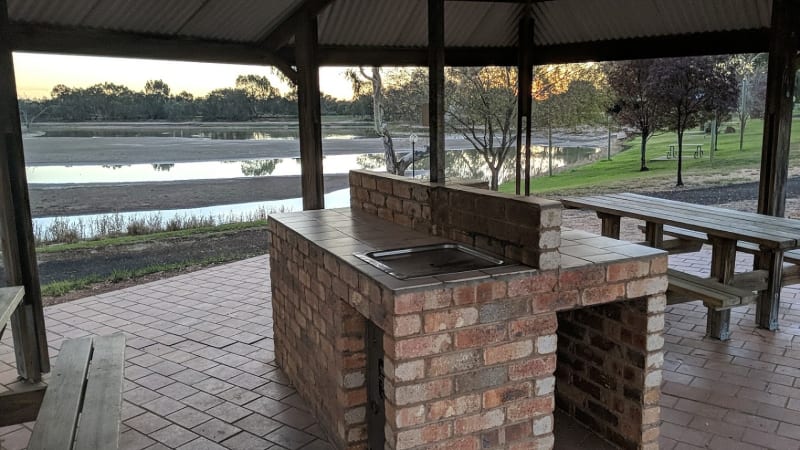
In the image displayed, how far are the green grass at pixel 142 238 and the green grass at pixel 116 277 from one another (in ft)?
8.57

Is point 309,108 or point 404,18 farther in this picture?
point 404,18

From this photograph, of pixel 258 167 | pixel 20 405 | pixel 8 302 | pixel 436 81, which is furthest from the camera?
pixel 258 167

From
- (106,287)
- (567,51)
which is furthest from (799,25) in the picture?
(106,287)

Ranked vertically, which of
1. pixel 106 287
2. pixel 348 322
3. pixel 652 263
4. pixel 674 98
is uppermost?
pixel 674 98

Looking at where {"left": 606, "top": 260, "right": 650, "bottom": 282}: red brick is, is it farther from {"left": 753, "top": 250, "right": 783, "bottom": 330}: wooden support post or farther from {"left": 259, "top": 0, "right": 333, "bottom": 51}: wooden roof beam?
{"left": 259, "top": 0, "right": 333, "bottom": 51}: wooden roof beam

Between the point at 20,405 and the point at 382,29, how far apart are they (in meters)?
4.79

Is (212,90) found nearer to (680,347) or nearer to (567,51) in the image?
(567,51)

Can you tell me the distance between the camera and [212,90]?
25391 millimetres

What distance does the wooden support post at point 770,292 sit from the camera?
454 cm

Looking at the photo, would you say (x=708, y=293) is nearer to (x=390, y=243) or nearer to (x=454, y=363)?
(x=390, y=243)

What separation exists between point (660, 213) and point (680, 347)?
119cm

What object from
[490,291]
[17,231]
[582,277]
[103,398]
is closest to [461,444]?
[490,291]

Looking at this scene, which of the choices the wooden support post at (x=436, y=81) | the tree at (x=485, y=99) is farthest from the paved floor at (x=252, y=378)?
the tree at (x=485, y=99)

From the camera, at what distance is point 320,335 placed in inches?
124
